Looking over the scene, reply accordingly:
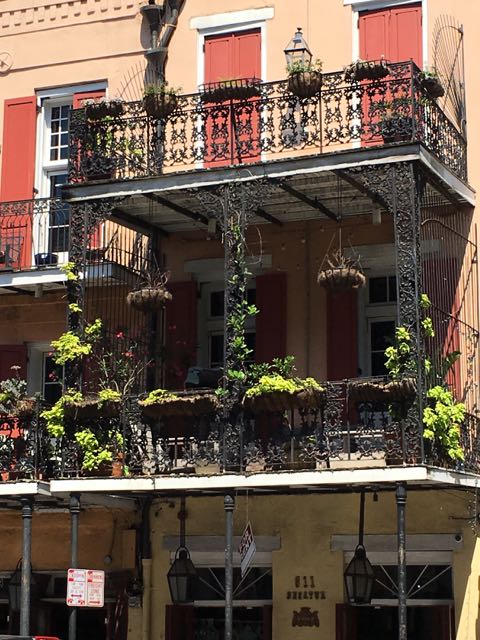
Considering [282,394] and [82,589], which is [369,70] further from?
[82,589]

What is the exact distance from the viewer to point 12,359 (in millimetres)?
18250

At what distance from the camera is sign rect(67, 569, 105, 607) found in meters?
14.8

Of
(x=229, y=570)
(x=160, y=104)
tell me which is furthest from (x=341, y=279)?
(x=229, y=570)

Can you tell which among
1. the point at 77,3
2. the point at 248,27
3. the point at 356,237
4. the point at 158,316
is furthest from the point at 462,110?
the point at 77,3

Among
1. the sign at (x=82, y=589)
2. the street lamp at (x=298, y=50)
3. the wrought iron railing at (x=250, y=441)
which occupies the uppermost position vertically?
the street lamp at (x=298, y=50)

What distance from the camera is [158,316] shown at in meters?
17.5

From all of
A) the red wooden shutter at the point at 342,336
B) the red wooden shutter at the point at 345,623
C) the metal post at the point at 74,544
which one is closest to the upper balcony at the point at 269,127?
the red wooden shutter at the point at 342,336

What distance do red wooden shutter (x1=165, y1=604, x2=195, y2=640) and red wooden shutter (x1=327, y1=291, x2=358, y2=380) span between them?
3385 mm

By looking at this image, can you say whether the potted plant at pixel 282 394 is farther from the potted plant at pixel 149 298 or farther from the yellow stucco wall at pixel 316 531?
the yellow stucco wall at pixel 316 531

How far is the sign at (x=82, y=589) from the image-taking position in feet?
48.5

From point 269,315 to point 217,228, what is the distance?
133 centimetres

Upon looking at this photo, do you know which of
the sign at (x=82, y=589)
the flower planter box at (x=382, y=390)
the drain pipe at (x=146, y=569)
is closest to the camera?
the flower planter box at (x=382, y=390)

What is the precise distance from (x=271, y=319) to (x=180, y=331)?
1.27m

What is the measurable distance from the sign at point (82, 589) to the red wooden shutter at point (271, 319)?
3625 millimetres
